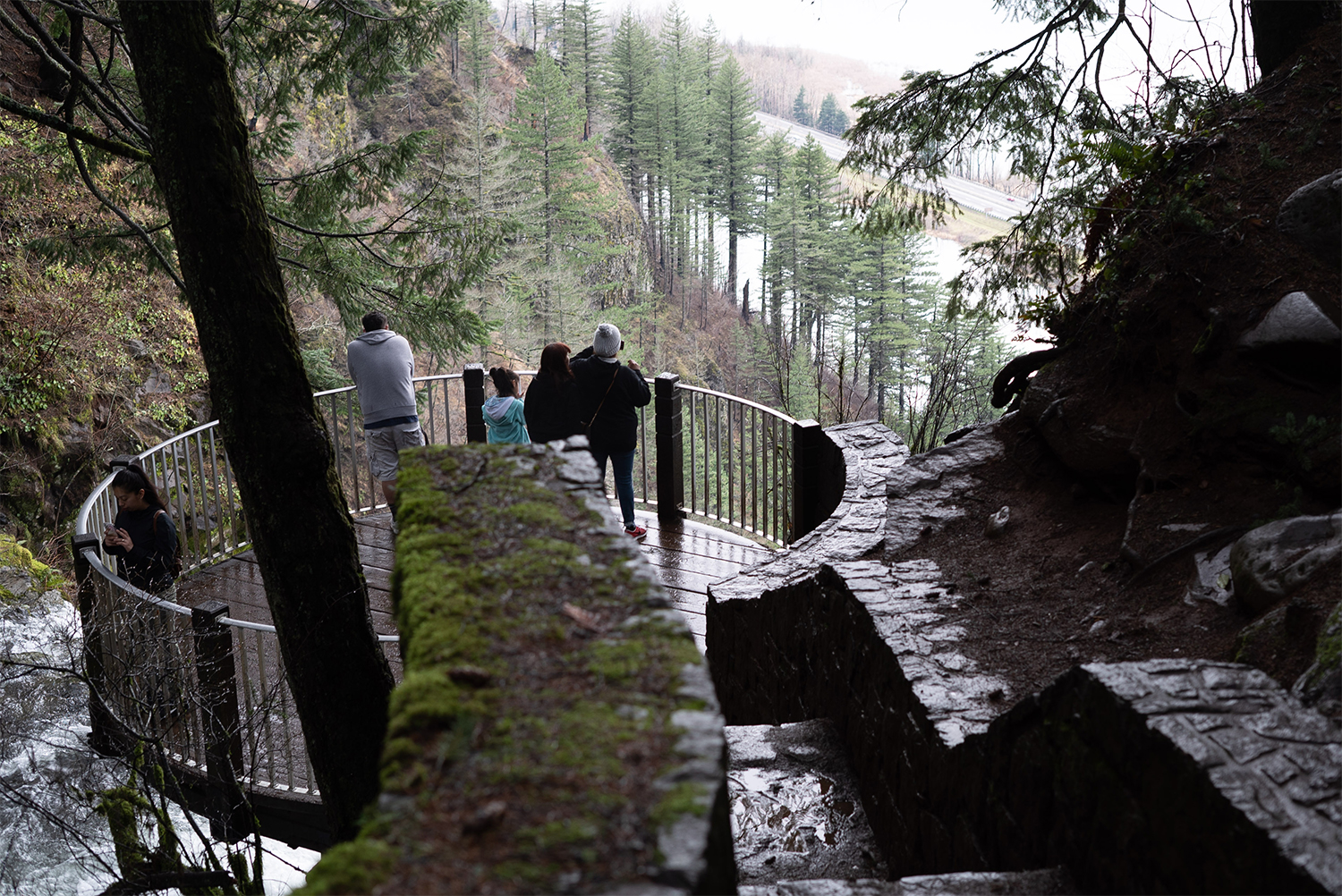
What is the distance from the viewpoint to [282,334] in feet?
12.0

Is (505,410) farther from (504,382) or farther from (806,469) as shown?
(806,469)

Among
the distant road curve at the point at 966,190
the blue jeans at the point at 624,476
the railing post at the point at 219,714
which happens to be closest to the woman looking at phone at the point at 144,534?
the railing post at the point at 219,714

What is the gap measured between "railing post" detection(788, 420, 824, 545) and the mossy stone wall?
4.97 m

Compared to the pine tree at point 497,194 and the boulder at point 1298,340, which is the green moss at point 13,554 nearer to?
the boulder at point 1298,340

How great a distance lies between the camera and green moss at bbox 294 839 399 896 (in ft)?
4.33

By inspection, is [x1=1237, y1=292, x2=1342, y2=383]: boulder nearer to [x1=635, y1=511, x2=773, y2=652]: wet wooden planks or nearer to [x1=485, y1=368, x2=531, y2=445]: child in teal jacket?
[x1=635, y1=511, x2=773, y2=652]: wet wooden planks

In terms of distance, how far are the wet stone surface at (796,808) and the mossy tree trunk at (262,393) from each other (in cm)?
160

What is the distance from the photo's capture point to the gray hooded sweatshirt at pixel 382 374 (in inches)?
273

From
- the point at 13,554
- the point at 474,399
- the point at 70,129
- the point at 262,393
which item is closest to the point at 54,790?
the point at 262,393

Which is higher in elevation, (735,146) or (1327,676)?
(735,146)

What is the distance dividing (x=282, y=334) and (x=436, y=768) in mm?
2615

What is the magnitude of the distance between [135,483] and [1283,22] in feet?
23.3

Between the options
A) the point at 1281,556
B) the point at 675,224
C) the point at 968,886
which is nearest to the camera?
the point at 968,886

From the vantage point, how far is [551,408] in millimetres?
6879
